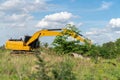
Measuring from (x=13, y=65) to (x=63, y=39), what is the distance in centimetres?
1629

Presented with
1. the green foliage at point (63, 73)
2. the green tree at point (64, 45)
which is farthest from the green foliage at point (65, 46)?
the green foliage at point (63, 73)

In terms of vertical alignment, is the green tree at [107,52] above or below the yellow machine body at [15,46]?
below

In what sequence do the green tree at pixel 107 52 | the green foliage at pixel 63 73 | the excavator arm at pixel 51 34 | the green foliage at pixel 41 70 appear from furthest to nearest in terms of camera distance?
the excavator arm at pixel 51 34 < the green tree at pixel 107 52 < the green foliage at pixel 63 73 < the green foliage at pixel 41 70

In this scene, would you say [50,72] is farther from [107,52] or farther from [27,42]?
[27,42]

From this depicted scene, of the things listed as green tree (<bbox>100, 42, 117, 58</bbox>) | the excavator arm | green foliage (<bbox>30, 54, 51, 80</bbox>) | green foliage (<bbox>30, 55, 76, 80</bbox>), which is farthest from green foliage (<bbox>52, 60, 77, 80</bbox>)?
the excavator arm

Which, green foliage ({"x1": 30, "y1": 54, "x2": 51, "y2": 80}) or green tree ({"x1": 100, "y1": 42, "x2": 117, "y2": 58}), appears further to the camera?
green tree ({"x1": 100, "y1": 42, "x2": 117, "y2": 58})

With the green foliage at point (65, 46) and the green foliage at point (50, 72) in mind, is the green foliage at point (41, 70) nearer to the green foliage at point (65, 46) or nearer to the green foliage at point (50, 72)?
the green foliage at point (50, 72)

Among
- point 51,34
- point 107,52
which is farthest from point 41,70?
point 51,34

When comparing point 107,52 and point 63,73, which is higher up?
point 63,73

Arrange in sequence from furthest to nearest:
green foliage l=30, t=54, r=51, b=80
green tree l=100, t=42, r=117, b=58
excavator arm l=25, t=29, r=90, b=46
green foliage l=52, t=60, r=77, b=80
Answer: excavator arm l=25, t=29, r=90, b=46 → green tree l=100, t=42, r=117, b=58 → green foliage l=52, t=60, r=77, b=80 → green foliage l=30, t=54, r=51, b=80

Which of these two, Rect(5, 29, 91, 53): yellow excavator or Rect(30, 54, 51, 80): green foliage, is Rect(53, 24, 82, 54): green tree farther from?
Rect(30, 54, 51, 80): green foliage

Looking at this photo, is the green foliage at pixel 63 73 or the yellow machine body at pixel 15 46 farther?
the yellow machine body at pixel 15 46

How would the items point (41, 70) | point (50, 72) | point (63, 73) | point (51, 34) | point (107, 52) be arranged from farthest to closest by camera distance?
point (51, 34) → point (107, 52) → point (50, 72) → point (63, 73) → point (41, 70)

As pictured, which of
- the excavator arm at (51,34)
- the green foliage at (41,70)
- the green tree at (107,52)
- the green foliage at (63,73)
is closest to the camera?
the green foliage at (41,70)
